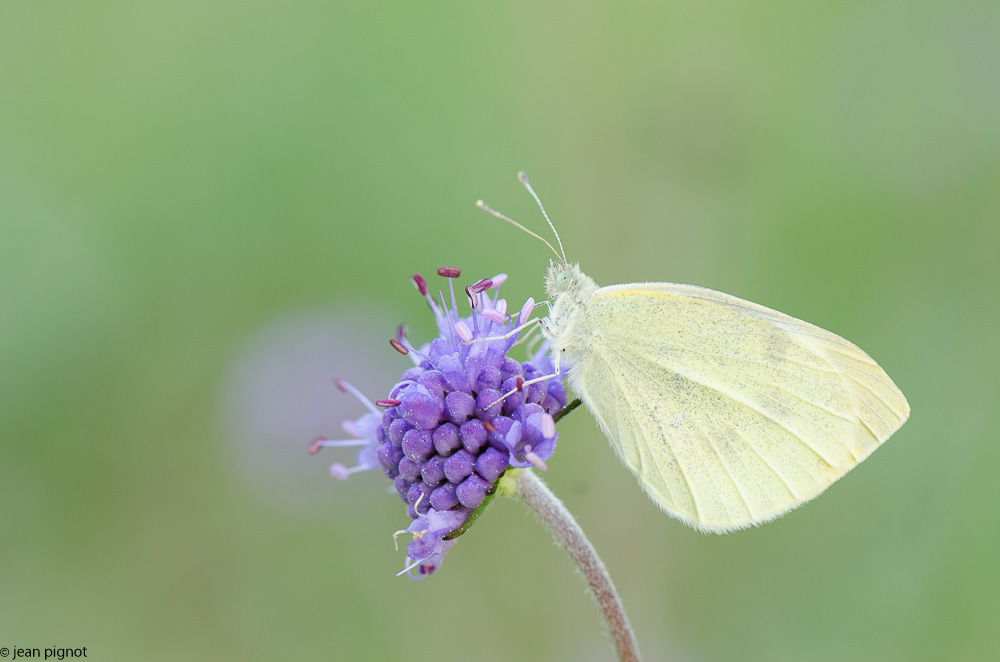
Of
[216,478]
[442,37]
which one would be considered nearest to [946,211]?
[442,37]

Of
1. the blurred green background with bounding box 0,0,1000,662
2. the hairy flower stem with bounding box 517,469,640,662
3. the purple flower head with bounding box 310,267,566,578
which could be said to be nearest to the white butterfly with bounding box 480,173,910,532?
the purple flower head with bounding box 310,267,566,578

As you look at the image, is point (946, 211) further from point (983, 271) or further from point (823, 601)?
point (823, 601)

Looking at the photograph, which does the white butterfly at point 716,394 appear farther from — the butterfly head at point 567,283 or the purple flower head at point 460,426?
the purple flower head at point 460,426

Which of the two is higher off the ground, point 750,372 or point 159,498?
point 750,372

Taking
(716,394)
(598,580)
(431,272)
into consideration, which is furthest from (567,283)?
(431,272)

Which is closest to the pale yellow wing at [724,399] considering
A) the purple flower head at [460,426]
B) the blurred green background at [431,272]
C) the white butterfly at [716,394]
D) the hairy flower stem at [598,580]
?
the white butterfly at [716,394]

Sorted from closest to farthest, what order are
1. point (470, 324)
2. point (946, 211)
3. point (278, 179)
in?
1. point (470, 324)
2. point (946, 211)
3. point (278, 179)

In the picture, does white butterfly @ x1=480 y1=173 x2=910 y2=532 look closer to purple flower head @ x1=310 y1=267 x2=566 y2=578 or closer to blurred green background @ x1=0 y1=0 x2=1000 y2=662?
purple flower head @ x1=310 y1=267 x2=566 y2=578
